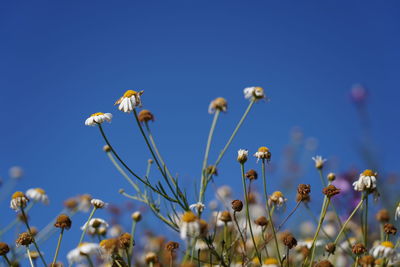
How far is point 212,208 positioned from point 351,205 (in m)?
1.58

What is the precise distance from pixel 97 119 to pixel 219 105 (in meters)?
0.84

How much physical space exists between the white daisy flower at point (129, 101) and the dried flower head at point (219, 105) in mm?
671

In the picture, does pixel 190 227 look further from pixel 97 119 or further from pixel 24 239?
pixel 97 119

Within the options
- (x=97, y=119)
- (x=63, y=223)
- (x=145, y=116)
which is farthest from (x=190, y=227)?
(x=145, y=116)

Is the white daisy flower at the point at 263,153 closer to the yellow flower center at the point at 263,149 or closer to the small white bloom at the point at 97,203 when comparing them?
the yellow flower center at the point at 263,149

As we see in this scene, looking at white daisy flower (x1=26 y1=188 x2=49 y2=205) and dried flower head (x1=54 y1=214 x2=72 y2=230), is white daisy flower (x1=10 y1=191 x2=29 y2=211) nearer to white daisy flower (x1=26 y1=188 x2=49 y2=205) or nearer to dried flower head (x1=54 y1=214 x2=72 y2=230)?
dried flower head (x1=54 y1=214 x2=72 y2=230)

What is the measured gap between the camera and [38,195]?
3.19 metres

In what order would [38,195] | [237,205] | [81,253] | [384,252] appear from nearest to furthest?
[81,253] → [384,252] → [237,205] → [38,195]

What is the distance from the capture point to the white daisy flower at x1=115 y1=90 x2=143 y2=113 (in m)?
2.64

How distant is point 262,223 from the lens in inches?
98.8

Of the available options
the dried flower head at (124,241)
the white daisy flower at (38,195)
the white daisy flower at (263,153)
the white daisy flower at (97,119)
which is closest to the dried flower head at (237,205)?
the white daisy flower at (263,153)

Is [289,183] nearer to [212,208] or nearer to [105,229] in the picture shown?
[212,208]

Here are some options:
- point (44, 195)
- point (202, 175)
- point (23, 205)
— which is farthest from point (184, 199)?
point (44, 195)

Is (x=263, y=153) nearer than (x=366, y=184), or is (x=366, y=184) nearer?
(x=366, y=184)
